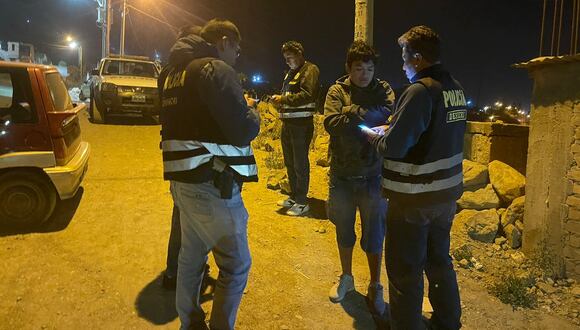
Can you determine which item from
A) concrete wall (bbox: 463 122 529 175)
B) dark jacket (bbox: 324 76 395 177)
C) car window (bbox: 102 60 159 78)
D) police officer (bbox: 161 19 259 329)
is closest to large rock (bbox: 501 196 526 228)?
concrete wall (bbox: 463 122 529 175)

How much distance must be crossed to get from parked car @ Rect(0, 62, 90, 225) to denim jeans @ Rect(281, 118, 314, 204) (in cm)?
233

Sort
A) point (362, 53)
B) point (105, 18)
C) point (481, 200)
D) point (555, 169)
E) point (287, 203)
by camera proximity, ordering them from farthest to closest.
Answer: point (105, 18) → point (287, 203) → point (481, 200) → point (555, 169) → point (362, 53)

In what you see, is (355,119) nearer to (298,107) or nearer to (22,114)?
(298,107)

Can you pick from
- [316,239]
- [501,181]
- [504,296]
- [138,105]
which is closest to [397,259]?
[504,296]

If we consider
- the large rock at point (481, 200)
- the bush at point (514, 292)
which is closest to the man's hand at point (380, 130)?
the bush at point (514, 292)

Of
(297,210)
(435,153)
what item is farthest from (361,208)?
(297,210)

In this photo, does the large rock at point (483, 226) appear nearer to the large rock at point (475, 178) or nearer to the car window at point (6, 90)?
the large rock at point (475, 178)

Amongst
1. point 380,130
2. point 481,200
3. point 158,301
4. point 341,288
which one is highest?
point 380,130

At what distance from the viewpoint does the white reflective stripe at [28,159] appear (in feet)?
14.4

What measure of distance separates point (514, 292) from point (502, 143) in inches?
96.8

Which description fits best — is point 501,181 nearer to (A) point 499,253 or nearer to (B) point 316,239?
(A) point 499,253

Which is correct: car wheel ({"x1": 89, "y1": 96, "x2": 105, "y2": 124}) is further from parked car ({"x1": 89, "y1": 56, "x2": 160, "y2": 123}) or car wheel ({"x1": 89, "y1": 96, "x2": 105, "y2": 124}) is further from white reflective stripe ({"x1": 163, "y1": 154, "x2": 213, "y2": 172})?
white reflective stripe ({"x1": 163, "y1": 154, "x2": 213, "y2": 172})

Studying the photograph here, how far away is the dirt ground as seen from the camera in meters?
3.27

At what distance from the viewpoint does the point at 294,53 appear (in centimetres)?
504
